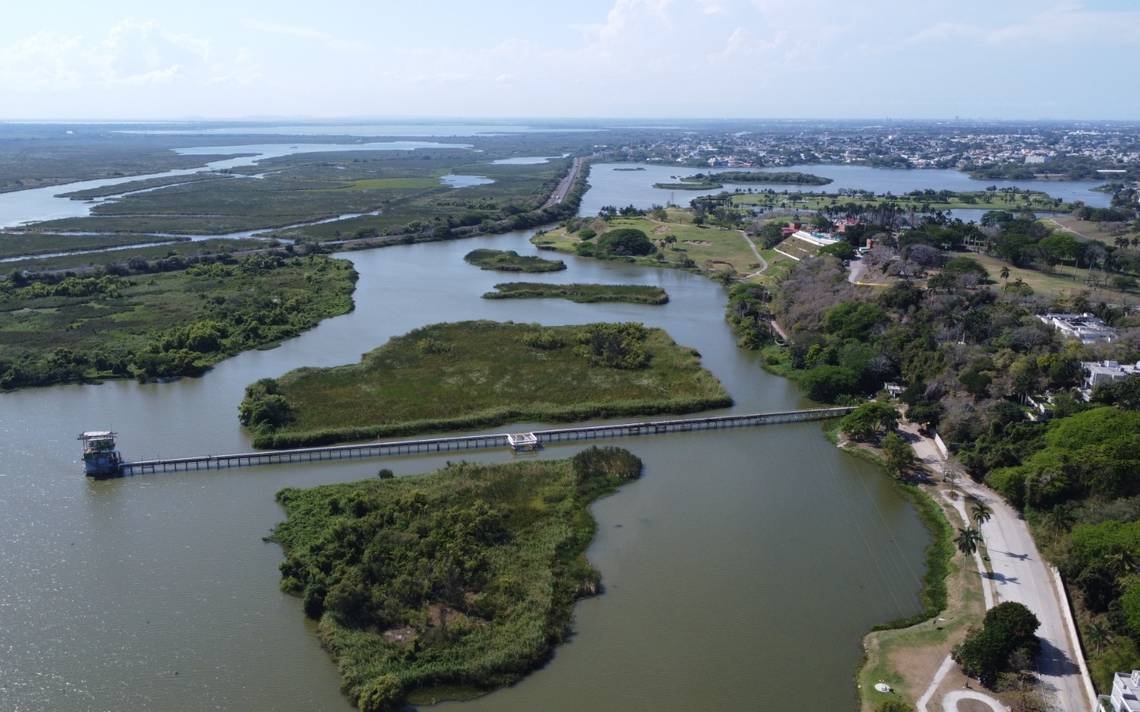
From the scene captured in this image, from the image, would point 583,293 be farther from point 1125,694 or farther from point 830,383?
point 1125,694

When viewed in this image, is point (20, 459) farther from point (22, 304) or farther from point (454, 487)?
point (22, 304)

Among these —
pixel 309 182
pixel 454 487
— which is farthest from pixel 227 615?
pixel 309 182

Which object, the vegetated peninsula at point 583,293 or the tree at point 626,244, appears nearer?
the vegetated peninsula at point 583,293

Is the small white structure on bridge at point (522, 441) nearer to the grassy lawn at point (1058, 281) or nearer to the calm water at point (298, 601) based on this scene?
the calm water at point (298, 601)

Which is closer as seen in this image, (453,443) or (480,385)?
(453,443)

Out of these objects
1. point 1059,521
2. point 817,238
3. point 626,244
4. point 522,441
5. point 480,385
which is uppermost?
point 817,238

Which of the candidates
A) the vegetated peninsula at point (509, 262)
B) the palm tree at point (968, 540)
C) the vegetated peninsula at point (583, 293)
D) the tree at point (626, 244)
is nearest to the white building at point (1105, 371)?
the palm tree at point (968, 540)

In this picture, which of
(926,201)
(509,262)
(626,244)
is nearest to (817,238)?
(626,244)

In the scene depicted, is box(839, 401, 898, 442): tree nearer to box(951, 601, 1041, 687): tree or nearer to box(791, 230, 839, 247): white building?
box(951, 601, 1041, 687): tree
